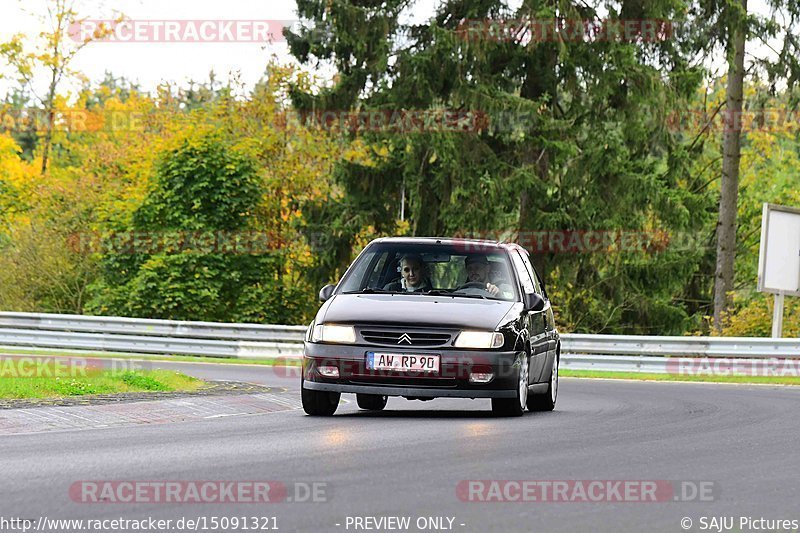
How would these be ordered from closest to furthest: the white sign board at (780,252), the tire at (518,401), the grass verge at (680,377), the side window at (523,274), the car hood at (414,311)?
the car hood at (414,311)
the tire at (518,401)
the side window at (523,274)
the grass verge at (680,377)
the white sign board at (780,252)

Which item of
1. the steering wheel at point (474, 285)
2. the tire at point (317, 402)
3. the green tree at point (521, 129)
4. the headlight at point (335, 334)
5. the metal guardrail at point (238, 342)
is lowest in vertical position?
the metal guardrail at point (238, 342)

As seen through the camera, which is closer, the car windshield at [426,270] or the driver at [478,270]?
the car windshield at [426,270]

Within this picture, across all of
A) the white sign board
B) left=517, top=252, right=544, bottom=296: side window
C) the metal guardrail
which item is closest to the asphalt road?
left=517, top=252, right=544, bottom=296: side window

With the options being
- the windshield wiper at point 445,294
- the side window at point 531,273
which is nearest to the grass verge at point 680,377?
the side window at point 531,273

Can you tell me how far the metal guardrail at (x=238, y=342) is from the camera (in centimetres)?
2669

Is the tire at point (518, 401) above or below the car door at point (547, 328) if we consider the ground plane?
below

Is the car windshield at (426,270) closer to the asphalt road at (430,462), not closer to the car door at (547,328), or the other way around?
the car door at (547,328)

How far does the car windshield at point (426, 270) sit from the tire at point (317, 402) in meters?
1.13

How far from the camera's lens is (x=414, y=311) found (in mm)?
13133

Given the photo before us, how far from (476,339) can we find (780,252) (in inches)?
673

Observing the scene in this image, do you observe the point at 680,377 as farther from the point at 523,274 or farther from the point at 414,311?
the point at 414,311

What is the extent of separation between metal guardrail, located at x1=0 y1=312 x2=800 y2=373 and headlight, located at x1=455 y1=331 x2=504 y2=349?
14271mm

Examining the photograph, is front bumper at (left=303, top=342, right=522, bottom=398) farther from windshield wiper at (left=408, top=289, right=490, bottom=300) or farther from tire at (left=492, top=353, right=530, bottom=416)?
windshield wiper at (left=408, top=289, right=490, bottom=300)

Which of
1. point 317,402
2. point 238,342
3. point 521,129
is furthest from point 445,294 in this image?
point 521,129
